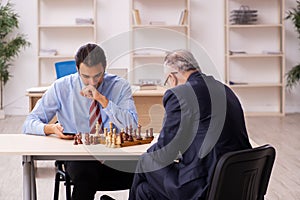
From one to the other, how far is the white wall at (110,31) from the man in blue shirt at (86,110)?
5.75 metres

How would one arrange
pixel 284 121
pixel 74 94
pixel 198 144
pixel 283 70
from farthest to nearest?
1. pixel 283 70
2. pixel 284 121
3. pixel 74 94
4. pixel 198 144

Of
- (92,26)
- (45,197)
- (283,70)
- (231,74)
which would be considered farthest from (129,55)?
(45,197)

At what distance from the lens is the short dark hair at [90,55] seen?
11.0ft

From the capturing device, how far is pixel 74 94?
348 cm

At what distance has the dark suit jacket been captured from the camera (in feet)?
8.19

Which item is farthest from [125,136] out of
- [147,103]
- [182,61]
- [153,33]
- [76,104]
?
[153,33]

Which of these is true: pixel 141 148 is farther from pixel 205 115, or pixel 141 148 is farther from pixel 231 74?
pixel 231 74

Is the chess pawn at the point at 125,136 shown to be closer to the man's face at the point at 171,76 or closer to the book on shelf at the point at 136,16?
the man's face at the point at 171,76

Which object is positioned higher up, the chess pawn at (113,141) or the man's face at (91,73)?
the man's face at (91,73)

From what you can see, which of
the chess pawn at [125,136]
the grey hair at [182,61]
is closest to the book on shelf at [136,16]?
the chess pawn at [125,136]

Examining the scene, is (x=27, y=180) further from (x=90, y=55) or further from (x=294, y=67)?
(x=294, y=67)

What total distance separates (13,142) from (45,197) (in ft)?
5.17

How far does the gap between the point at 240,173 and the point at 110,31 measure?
706cm

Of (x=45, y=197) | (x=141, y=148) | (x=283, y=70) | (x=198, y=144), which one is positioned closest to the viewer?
(x=198, y=144)
